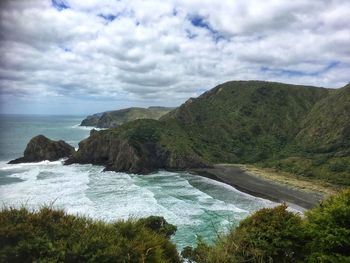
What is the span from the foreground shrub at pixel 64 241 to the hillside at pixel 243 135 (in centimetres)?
7961

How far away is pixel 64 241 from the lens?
18.2 meters

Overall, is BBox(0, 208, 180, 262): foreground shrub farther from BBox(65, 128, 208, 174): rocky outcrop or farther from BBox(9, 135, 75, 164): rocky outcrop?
BBox(9, 135, 75, 164): rocky outcrop

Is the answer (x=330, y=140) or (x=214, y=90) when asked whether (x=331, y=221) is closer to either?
(x=330, y=140)

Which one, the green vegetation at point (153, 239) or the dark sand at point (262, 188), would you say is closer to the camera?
the green vegetation at point (153, 239)

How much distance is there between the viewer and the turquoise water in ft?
184

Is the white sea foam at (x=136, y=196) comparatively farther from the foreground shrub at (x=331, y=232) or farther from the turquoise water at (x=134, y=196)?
the foreground shrub at (x=331, y=232)

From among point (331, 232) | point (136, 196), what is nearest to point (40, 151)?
point (136, 196)

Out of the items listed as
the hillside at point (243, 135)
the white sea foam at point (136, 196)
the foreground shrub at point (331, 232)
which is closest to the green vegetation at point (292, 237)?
the foreground shrub at point (331, 232)

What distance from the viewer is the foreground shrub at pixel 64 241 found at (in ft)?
55.9

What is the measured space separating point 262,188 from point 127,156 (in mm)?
37852

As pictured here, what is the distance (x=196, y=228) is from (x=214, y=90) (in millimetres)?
134184

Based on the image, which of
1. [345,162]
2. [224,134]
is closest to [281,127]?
[224,134]

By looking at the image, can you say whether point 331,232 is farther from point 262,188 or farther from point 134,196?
point 262,188

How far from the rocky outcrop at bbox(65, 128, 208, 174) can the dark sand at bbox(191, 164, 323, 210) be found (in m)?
7.49
